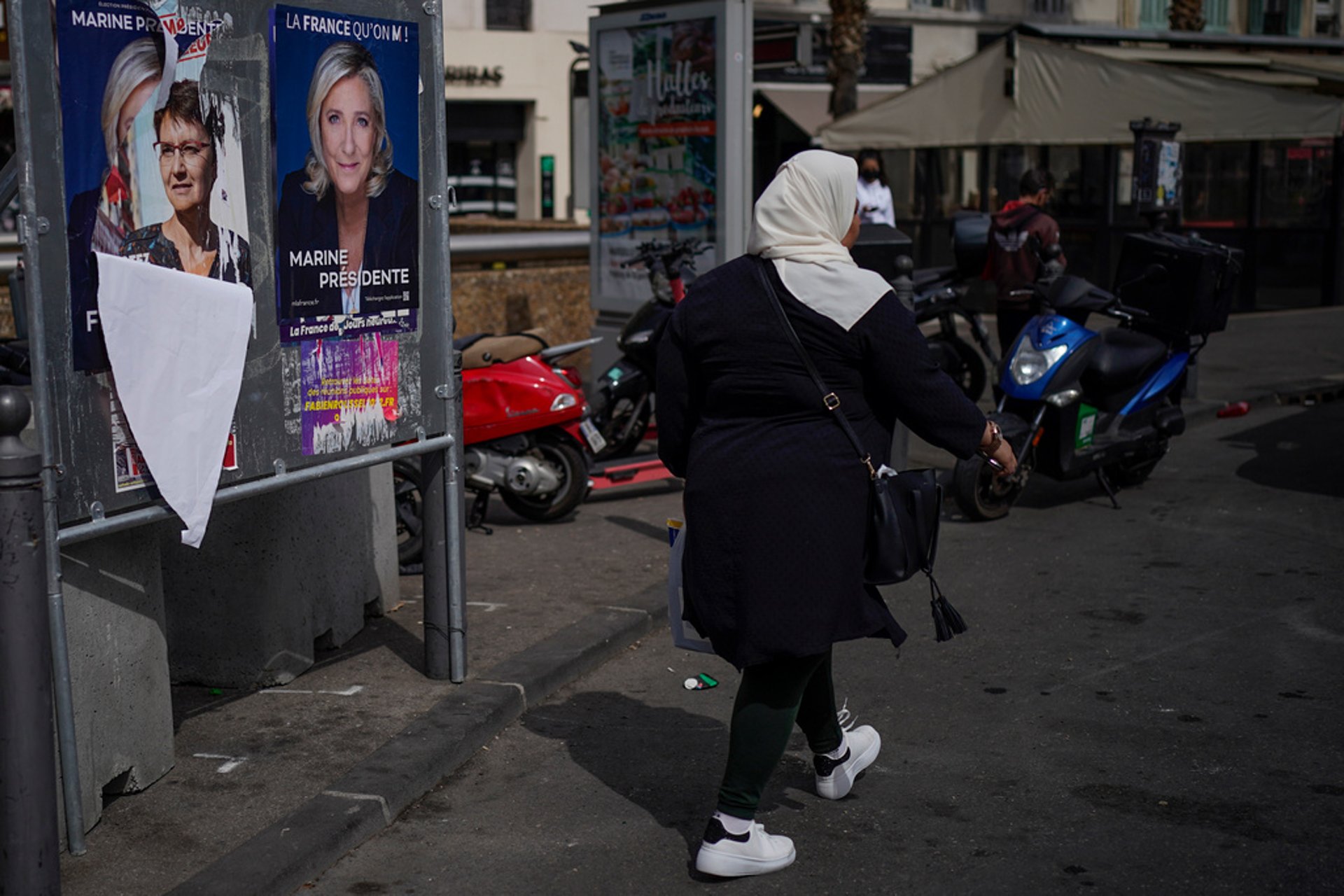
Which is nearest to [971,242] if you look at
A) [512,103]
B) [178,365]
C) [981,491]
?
[981,491]

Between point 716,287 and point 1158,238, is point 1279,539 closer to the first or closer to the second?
point 1158,238

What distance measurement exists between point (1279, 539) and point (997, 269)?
12.2 ft

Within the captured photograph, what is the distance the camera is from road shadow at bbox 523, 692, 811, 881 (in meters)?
4.39

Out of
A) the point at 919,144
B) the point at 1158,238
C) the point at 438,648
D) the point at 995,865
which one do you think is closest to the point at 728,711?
the point at 438,648

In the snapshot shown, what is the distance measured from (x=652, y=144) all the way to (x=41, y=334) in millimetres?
6561

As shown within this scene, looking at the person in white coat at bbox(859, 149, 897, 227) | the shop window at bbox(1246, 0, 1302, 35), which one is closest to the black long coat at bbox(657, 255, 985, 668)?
the person in white coat at bbox(859, 149, 897, 227)

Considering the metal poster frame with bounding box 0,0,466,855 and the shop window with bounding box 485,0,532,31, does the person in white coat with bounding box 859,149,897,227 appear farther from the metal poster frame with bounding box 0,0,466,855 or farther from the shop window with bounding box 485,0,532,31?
the shop window with bounding box 485,0,532,31

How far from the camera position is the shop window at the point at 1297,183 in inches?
696

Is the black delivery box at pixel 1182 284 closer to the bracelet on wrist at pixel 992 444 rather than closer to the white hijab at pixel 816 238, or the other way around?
the bracelet on wrist at pixel 992 444

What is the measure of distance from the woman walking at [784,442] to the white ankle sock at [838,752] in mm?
500

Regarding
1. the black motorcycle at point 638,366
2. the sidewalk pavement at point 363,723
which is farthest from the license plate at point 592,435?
the black motorcycle at point 638,366

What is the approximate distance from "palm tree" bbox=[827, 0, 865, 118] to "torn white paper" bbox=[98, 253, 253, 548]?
67.2ft

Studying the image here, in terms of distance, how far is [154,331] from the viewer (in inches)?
149

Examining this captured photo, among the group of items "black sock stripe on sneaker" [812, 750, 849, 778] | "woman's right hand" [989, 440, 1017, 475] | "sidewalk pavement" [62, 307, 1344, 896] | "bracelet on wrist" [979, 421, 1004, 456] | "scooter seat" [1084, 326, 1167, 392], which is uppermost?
"bracelet on wrist" [979, 421, 1004, 456]
